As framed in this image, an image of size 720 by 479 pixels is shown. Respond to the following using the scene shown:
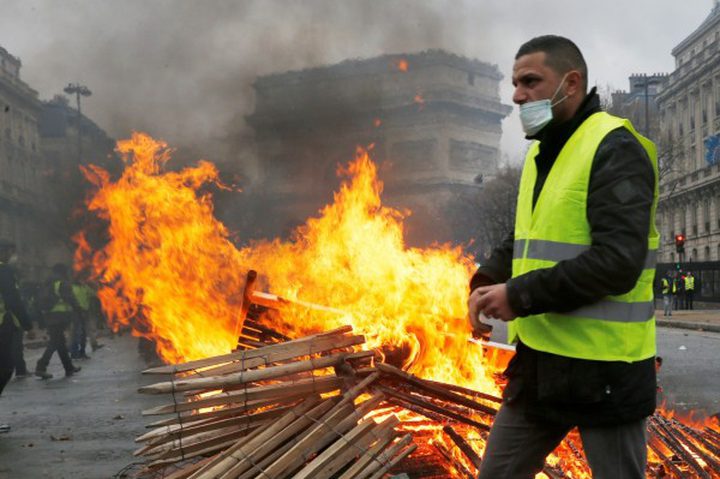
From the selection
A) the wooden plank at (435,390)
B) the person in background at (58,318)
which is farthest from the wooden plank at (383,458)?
the person in background at (58,318)

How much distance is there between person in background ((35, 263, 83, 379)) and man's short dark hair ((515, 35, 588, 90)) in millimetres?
11171

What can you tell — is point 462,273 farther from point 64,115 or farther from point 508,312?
point 64,115

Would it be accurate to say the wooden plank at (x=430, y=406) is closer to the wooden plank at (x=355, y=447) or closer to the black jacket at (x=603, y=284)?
the wooden plank at (x=355, y=447)

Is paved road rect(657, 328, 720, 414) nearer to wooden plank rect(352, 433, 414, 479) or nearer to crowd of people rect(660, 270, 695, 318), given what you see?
wooden plank rect(352, 433, 414, 479)

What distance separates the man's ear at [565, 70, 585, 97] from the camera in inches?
96.0

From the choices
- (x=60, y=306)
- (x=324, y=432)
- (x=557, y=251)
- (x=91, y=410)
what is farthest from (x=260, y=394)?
(x=60, y=306)

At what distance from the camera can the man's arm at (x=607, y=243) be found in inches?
84.0

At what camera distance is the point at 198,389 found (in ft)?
13.6

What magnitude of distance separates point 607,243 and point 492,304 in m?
0.38

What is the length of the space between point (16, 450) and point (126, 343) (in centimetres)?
1353

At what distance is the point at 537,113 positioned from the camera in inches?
95.7

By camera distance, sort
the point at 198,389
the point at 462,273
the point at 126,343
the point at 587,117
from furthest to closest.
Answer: the point at 126,343 < the point at 462,273 < the point at 198,389 < the point at 587,117

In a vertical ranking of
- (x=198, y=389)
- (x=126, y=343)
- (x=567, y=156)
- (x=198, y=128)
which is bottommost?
(x=126, y=343)

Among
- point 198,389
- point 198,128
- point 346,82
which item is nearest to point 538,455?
point 198,389
